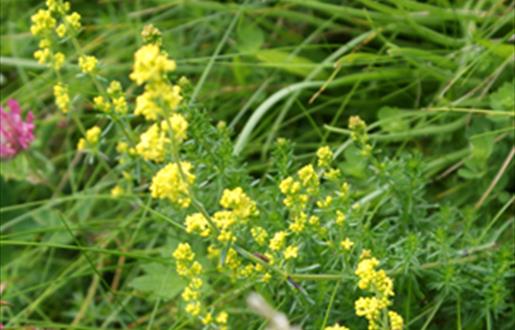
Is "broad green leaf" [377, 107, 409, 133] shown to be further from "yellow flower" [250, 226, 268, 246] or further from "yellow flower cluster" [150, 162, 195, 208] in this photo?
"yellow flower cluster" [150, 162, 195, 208]

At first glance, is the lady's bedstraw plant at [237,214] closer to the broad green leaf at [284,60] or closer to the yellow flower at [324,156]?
the yellow flower at [324,156]

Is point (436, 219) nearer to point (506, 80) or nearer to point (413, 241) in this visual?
point (413, 241)

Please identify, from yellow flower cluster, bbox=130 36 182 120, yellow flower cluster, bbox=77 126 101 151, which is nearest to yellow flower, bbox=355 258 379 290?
yellow flower cluster, bbox=130 36 182 120

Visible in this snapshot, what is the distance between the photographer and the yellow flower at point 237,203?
4.31ft

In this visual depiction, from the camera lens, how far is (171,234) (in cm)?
184

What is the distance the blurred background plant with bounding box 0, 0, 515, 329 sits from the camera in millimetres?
1588

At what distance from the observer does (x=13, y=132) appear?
2.09 meters

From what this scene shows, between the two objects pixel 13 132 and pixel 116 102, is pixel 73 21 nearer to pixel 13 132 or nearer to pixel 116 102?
pixel 116 102

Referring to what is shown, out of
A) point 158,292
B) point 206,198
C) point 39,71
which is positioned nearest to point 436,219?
point 206,198

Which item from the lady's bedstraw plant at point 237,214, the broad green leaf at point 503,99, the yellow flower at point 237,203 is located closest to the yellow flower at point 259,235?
the lady's bedstraw plant at point 237,214

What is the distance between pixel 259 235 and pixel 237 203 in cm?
15

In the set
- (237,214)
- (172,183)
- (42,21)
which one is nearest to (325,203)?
(237,214)

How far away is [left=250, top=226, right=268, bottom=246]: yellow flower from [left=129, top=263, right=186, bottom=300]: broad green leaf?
328 millimetres

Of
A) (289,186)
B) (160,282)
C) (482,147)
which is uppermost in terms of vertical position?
(289,186)
